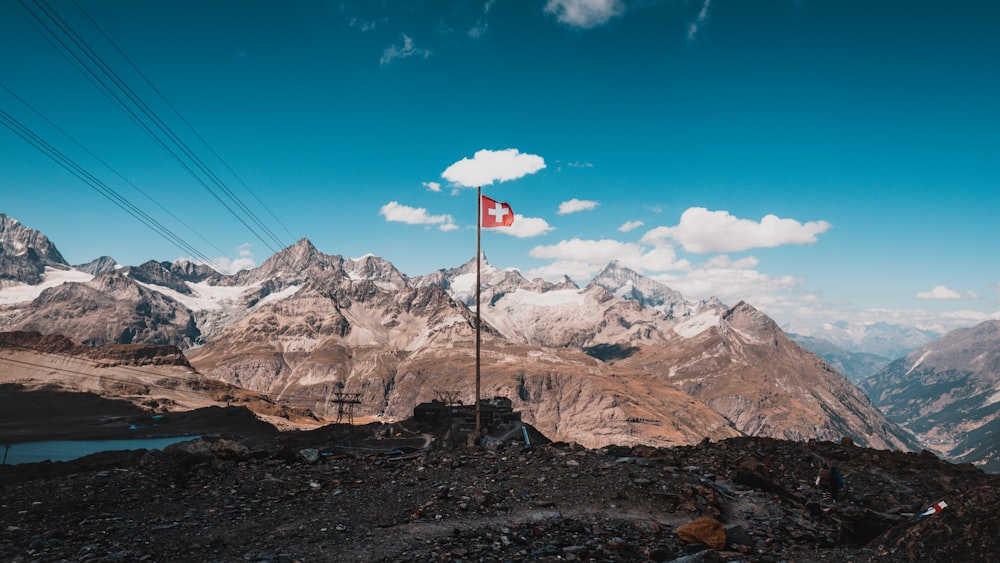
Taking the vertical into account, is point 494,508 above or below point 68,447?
above

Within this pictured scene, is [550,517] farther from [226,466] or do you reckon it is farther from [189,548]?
[226,466]

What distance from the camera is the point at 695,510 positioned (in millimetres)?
16719

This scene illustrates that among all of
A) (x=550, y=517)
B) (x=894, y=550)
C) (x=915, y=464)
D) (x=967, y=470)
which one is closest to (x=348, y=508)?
(x=550, y=517)

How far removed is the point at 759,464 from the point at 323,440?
207ft

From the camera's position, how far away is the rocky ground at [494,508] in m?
12.3

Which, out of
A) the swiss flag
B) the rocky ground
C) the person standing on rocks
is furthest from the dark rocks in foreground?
the swiss flag

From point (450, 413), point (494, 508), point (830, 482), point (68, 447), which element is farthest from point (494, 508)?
point (68, 447)

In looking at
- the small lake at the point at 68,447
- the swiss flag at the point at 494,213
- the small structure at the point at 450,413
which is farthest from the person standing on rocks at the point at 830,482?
the small lake at the point at 68,447

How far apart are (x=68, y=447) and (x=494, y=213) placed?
15985 centimetres

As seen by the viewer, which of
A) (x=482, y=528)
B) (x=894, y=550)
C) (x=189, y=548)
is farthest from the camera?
(x=482, y=528)

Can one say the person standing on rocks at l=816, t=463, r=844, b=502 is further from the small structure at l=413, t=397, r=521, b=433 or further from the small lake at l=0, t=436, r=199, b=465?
the small lake at l=0, t=436, r=199, b=465

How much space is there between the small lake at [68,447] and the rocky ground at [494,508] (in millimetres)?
126487

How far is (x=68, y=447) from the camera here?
136375 mm

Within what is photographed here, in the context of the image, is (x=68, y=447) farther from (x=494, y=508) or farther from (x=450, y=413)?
(x=494, y=508)
